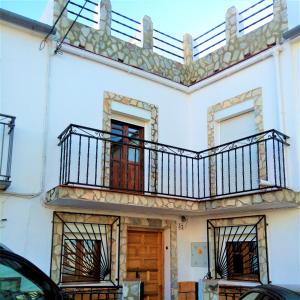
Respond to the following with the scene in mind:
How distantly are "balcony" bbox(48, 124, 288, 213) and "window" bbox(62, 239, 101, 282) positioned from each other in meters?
1.19

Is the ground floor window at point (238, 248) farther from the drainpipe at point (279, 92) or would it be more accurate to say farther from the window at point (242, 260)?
the drainpipe at point (279, 92)

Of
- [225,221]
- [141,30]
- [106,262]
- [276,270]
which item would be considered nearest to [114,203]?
[106,262]

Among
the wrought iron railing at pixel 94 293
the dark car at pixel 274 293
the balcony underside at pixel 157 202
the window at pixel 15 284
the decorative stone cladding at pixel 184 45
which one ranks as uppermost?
the decorative stone cladding at pixel 184 45

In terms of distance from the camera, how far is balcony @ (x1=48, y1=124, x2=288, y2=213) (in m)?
7.48

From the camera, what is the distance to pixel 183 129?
9836mm

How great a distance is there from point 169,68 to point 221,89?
1509 millimetres

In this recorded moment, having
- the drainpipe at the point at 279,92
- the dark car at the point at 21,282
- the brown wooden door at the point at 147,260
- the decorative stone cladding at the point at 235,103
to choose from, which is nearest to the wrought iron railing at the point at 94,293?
the brown wooden door at the point at 147,260

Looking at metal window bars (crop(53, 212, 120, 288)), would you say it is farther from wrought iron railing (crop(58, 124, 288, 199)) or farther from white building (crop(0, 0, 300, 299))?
wrought iron railing (crop(58, 124, 288, 199))

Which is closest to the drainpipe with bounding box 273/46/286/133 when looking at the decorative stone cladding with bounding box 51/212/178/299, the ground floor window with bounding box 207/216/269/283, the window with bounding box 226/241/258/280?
the ground floor window with bounding box 207/216/269/283

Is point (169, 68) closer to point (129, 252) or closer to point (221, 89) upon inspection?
point (221, 89)

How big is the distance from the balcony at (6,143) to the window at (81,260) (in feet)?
5.96

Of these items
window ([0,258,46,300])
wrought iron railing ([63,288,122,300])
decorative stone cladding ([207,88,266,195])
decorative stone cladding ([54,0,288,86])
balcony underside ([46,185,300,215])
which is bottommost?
wrought iron railing ([63,288,122,300])

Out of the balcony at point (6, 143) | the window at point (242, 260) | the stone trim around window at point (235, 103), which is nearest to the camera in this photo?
the balcony at point (6, 143)

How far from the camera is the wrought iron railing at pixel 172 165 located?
295 inches
